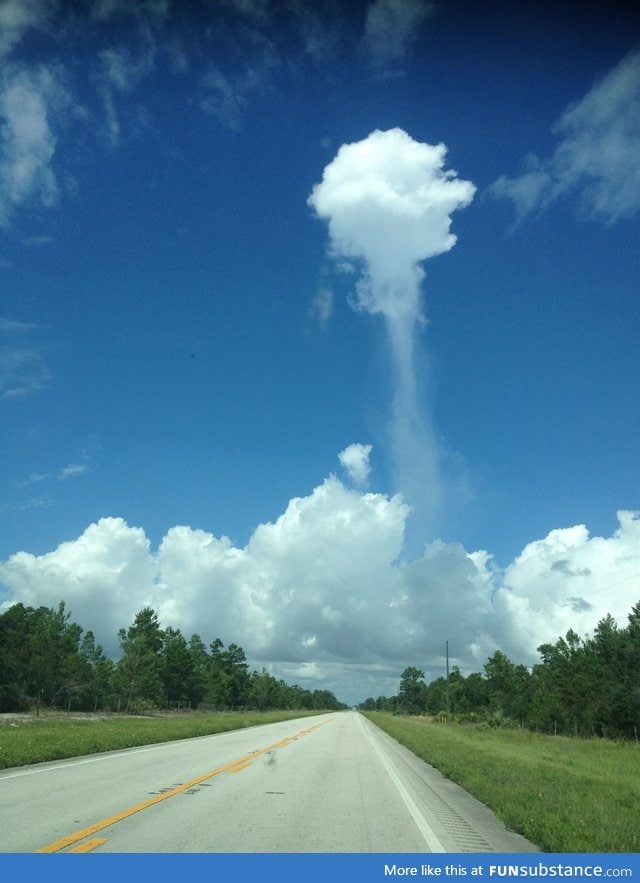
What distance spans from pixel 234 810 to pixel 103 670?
273 ft

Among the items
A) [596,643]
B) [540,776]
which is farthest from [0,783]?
[596,643]

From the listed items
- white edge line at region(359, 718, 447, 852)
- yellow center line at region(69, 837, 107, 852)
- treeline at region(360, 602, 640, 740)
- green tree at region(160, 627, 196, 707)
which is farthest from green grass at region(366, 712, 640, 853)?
green tree at region(160, 627, 196, 707)

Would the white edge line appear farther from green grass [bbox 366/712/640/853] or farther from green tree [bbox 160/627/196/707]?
green tree [bbox 160/627/196/707]

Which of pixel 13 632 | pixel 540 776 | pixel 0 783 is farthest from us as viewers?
pixel 13 632

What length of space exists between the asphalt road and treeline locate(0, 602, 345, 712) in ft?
154

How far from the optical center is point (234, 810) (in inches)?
395

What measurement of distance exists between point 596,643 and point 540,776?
65.8m

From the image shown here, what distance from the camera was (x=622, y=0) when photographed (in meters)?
7.76

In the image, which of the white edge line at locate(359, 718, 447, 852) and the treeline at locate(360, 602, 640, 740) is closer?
Result: the white edge line at locate(359, 718, 447, 852)

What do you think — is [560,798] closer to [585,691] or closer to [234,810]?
[234,810]

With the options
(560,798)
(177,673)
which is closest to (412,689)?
(177,673)

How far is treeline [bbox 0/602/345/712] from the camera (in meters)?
63.2

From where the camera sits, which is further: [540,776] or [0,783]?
A: [540,776]
